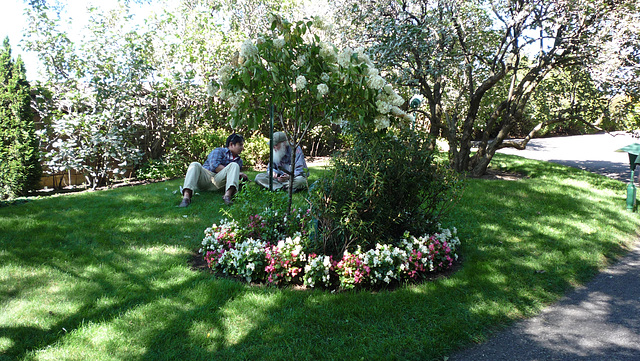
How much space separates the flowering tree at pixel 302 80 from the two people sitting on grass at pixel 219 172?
8.09 ft

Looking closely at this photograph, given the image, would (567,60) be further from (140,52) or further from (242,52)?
(140,52)

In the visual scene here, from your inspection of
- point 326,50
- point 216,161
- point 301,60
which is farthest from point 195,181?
point 326,50

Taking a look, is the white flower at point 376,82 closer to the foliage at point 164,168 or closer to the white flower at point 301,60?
the white flower at point 301,60

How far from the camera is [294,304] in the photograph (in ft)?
10.1

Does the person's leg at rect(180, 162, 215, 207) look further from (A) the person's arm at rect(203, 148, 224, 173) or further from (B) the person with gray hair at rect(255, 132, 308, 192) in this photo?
(B) the person with gray hair at rect(255, 132, 308, 192)

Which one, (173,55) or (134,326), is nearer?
(134,326)

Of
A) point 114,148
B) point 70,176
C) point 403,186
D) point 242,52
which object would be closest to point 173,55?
point 114,148

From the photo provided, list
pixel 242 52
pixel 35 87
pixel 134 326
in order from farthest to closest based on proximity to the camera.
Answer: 1. pixel 35 87
2. pixel 242 52
3. pixel 134 326

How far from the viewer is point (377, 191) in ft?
11.5

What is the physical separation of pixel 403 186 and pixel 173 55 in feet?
26.3

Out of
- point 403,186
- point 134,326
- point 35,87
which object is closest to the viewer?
point 134,326

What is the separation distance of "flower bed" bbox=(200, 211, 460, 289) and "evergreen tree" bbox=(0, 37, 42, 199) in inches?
212

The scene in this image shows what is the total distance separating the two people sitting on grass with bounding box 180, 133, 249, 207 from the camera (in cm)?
597

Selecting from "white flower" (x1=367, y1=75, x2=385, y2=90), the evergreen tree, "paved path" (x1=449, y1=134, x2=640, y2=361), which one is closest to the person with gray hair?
"white flower" (x1=367, y1=75, x2=385, y2=90)
